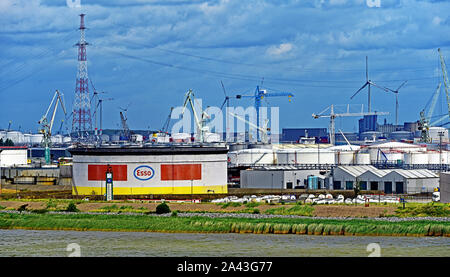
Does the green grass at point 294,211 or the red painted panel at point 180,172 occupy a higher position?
the red painted panel at point 180,172

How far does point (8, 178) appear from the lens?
358 feet

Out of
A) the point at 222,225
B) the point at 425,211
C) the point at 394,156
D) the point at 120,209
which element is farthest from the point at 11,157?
the point at 425,211

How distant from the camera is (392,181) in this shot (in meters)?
80.5

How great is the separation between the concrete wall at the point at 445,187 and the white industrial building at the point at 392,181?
17050mm

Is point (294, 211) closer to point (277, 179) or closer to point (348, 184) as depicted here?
point (348, 184)

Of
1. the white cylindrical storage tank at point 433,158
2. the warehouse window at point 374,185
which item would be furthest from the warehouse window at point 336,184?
the white cylindrical storage tank at point 433,158

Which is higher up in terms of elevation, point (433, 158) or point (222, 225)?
point (433, 158)

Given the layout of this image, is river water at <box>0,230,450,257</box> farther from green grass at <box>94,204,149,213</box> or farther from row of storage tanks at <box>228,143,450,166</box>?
row of storage tanks at <box>228,143,450,166</box>

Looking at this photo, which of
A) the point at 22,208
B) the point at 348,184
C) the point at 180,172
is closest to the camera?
the point at 22,208

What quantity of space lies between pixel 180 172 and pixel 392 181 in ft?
70.7

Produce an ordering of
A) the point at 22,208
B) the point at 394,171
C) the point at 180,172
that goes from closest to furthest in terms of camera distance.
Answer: the point at 22,208, the point at 180,172, the point at 394,171

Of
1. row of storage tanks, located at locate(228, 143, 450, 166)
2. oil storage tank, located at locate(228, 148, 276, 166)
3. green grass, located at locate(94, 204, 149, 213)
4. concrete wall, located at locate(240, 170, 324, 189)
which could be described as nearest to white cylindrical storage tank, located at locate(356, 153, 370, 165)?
row of storage tanks, located at locate(228, 143, 450, 166)

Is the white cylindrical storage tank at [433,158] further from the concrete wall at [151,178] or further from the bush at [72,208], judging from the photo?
the bush at [72,208]

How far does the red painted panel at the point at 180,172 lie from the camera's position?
7500 centimetres
